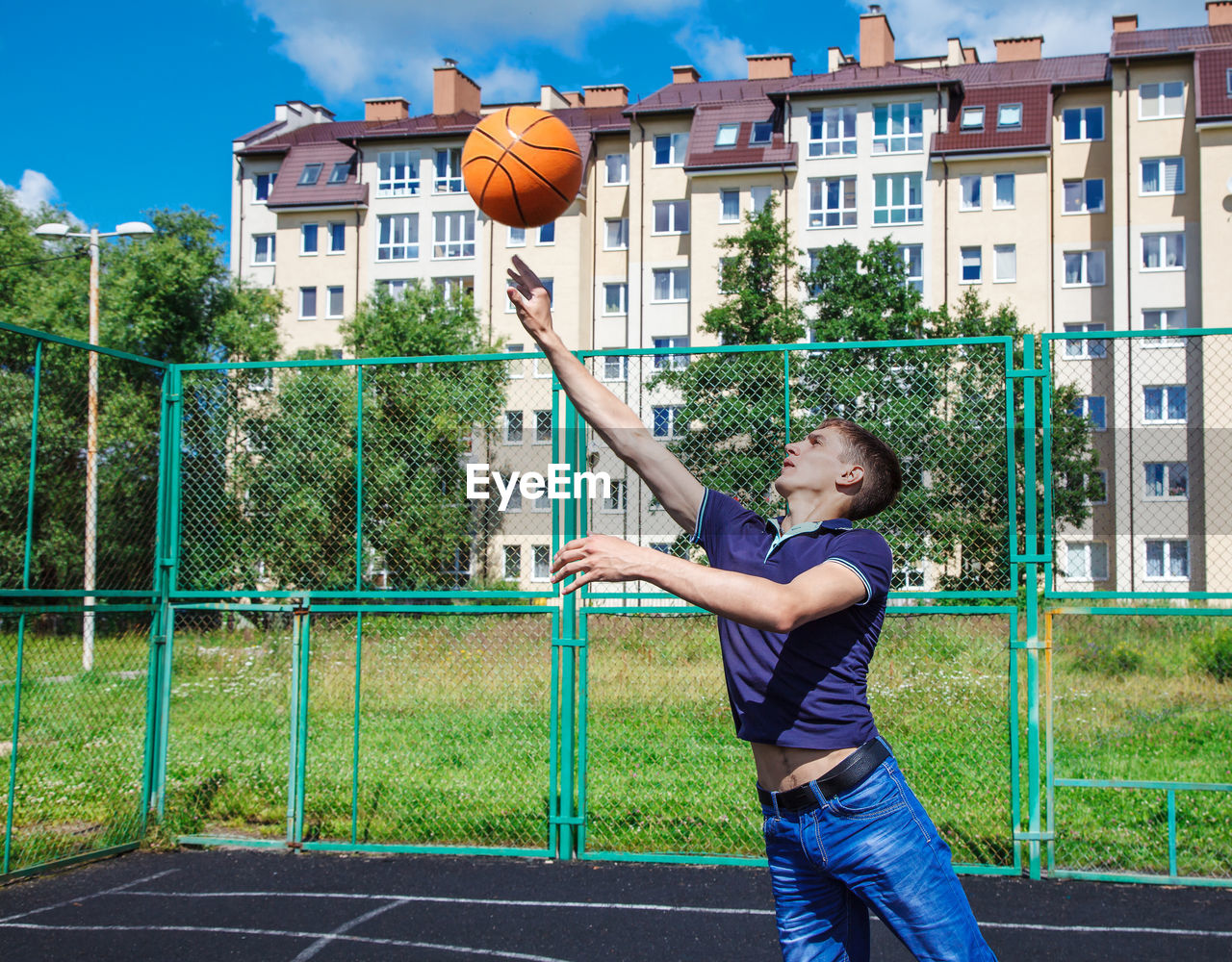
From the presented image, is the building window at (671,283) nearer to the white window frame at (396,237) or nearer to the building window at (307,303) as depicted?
the white window frame at (396,237)

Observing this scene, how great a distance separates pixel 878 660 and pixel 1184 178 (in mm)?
33936

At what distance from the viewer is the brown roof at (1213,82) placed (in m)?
36.0

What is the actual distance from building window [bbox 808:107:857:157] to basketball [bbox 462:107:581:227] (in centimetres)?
3653

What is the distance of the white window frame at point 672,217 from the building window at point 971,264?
967 cm

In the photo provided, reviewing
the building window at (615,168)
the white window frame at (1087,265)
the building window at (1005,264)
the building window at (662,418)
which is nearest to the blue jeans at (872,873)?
the building window at (662,418)

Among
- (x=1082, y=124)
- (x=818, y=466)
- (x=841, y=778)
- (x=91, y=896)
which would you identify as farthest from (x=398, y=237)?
(x=841, y=778)

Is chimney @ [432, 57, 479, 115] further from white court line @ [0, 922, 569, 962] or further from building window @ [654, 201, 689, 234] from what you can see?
white court line @ [0, 922, 569, 962]

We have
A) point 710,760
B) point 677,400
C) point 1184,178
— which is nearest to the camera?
point 710,760

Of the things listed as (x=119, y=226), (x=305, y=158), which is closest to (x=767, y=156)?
(x=305, y=158)

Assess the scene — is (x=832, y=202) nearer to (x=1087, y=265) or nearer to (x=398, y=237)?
(x=1087, y=265)

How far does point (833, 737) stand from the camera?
10.5ft

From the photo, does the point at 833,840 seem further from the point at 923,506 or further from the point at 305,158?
the point at 305,158

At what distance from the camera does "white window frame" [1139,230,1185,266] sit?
3700 cm

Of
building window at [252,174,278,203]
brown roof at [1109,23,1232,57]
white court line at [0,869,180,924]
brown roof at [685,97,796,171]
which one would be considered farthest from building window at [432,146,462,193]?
white court line at [0,869,180,924]
